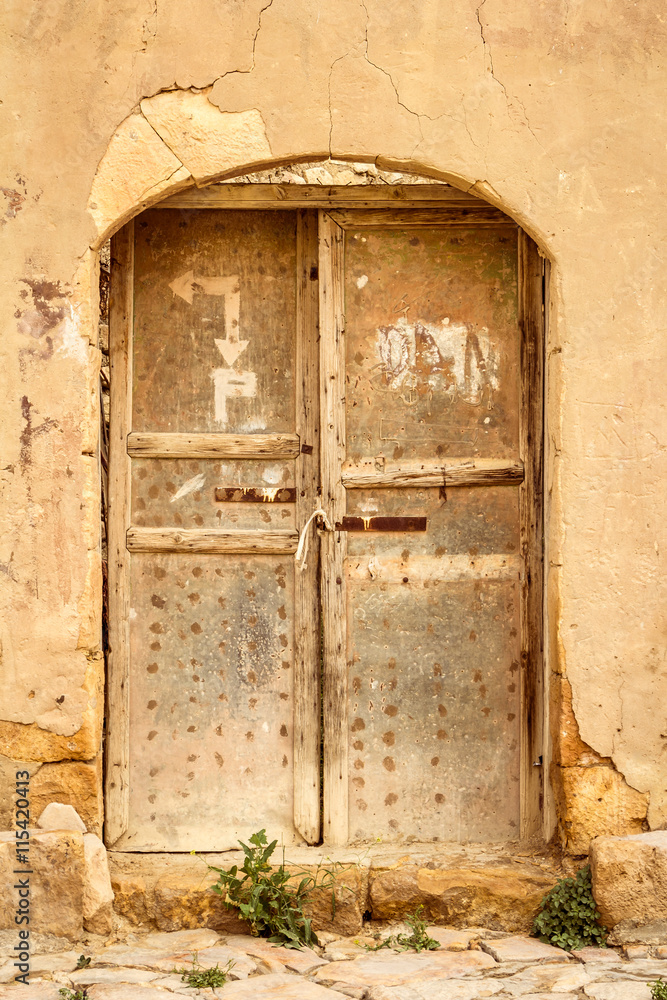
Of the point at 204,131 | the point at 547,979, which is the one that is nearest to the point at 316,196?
the point at 204,131

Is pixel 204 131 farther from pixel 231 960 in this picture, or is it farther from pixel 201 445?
pixel 231 960

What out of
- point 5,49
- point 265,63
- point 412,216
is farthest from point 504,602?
point 5,49

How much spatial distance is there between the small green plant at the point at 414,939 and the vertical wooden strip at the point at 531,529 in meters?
0.55

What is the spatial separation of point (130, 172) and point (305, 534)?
140cm

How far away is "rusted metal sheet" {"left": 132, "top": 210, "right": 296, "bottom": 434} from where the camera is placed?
330cm

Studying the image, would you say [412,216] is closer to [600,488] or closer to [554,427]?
[554,427]

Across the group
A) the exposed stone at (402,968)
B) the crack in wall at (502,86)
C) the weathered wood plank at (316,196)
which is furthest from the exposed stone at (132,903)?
the crack in wall at (502,86)

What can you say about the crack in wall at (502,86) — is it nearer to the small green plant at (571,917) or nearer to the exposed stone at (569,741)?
the exposed stone at (569,741)

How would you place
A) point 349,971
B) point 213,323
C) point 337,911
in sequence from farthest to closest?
point 213,323, point 337,911, point 349,971

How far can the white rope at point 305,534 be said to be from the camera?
126 inches

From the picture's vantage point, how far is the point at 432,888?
9.73 ft

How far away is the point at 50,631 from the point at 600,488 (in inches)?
75.9

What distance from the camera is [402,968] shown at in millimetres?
2668

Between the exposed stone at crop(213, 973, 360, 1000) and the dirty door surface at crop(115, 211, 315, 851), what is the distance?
2.30 feet
